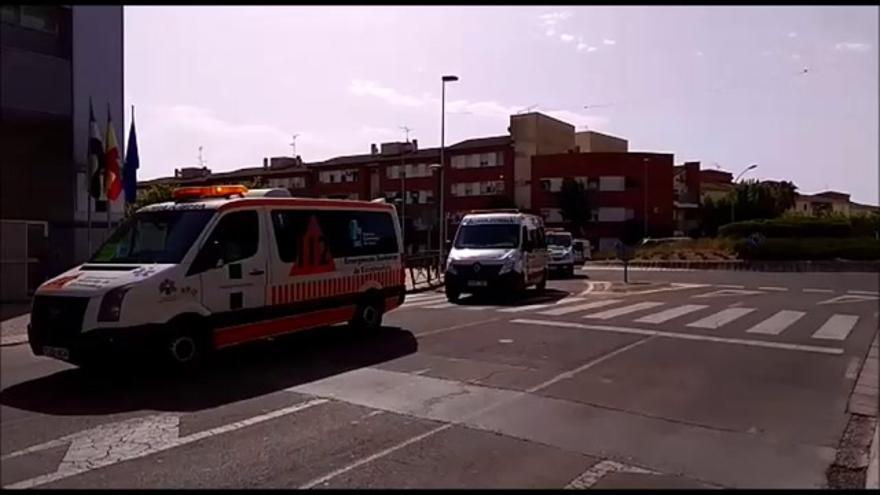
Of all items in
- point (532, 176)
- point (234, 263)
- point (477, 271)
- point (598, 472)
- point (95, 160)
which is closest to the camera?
point (95, 160)

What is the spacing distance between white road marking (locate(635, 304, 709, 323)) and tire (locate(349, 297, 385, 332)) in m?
5.01

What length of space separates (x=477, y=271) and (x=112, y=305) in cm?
1122

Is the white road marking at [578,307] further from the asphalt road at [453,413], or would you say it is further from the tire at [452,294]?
the asphalt road at [453,413]

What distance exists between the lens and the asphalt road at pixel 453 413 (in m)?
4.71

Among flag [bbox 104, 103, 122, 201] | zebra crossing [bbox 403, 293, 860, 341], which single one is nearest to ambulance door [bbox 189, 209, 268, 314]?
flag [bbox 104, 103, 122, 201]

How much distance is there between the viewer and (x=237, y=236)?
8.63 m

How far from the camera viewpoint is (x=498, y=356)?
30.9 feet

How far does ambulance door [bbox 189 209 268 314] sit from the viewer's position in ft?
26.7

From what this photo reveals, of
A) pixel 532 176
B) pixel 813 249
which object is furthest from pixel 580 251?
pixel 813 249

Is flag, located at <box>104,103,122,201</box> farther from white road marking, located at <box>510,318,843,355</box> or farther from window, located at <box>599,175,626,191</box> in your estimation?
window, located at <box>599,175,626,191</box>

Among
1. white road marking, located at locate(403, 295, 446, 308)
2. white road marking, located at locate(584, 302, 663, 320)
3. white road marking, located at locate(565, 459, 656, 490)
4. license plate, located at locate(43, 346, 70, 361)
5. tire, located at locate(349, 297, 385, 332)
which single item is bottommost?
white road marking, located at locate(403, 295, 446, 308)

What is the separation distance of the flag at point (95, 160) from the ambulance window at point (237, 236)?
4.39 m

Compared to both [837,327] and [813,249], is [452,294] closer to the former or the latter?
[837,327]

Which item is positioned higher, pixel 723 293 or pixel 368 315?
pixel 368 315
